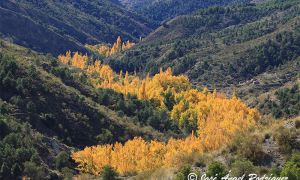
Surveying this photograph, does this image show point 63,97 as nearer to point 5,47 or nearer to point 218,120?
point 5,47

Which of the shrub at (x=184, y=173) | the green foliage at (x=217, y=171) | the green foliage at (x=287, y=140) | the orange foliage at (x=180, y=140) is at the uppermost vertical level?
the green foliage at (x=287, y=140)

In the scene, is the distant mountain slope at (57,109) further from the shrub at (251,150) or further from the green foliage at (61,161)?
the shrub at (251,150)

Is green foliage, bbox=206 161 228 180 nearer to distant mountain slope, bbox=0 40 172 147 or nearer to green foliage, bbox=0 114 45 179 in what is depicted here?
green foliage, bbox=0 114 45 179

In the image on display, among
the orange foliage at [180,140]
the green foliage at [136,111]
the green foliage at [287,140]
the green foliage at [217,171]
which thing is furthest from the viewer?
the green foliage at [136,111]

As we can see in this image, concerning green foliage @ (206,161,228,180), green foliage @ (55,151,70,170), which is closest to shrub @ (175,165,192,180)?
green foliage @ (206,161,228,180)

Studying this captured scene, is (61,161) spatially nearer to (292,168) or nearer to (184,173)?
(184,173)

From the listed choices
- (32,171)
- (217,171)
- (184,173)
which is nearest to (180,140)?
(32,171)

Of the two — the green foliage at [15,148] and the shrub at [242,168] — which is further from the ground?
the shrub at [242,168]

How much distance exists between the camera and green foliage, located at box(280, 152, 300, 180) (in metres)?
29.0

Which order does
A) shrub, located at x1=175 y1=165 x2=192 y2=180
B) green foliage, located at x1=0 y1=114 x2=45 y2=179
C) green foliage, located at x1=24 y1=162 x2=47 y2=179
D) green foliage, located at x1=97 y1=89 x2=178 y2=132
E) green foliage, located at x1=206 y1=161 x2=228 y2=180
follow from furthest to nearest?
1. green foliage, located at x1=97 y1=89 x2=178 y2=132
2. green foliage, located at x1=0 y1=114 x2=45 y2=179
3. green foliage, located at x1=24 y1=162 x2=47 y2=179
4. shrub, located at x1=175 y1=165 x2=192 y2=180
5. green foliage, located at x1=206 y1=161 x2=228 y2=180

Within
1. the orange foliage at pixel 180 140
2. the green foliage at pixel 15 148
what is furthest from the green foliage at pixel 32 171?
the orange foliage at pixel 180 140

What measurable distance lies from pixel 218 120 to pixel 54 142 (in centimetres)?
7543

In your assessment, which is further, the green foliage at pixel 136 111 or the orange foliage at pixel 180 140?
the green foliage at pixel 136 111

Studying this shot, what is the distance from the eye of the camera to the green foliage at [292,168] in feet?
95.2
